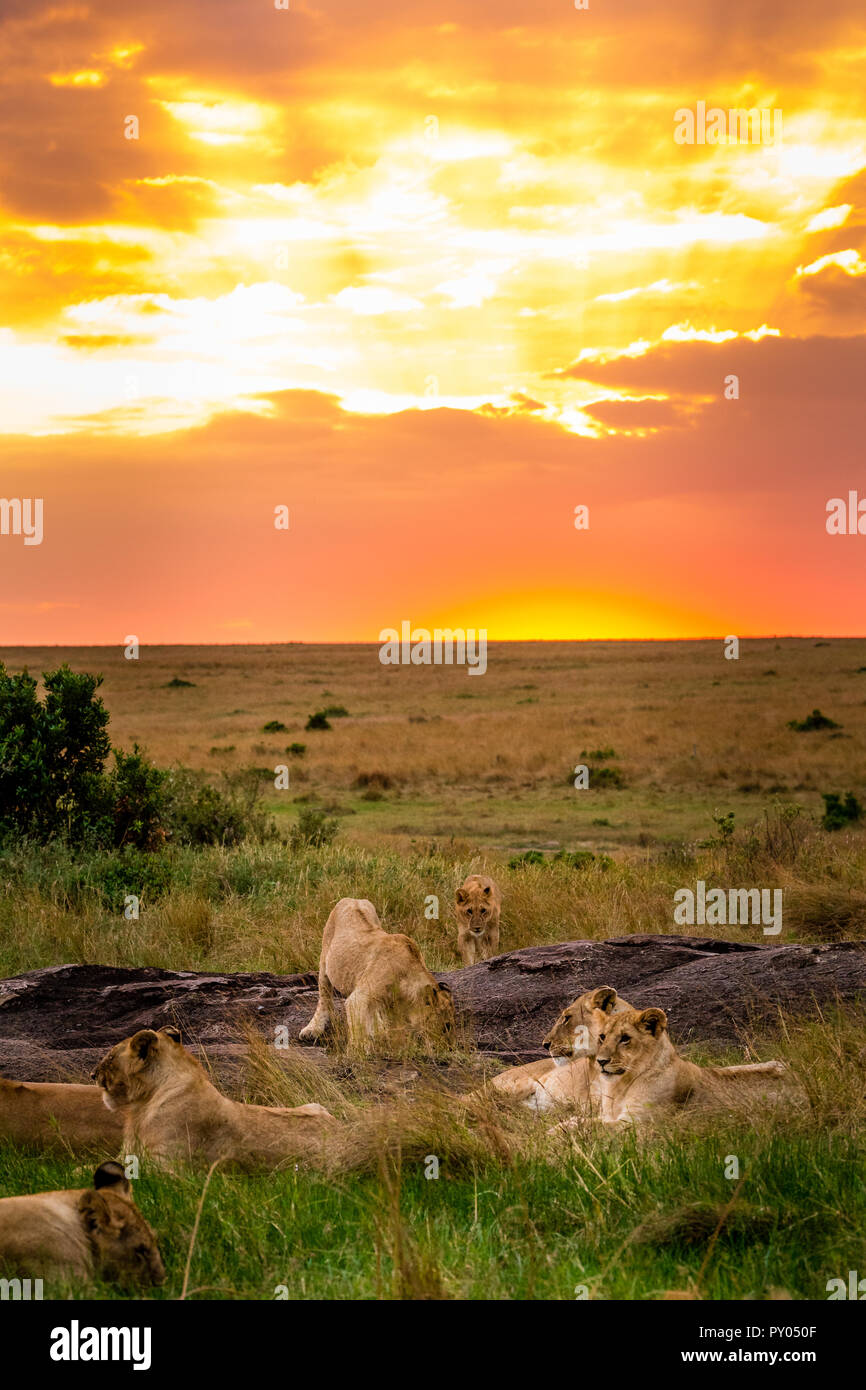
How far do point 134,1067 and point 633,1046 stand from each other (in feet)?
9.54

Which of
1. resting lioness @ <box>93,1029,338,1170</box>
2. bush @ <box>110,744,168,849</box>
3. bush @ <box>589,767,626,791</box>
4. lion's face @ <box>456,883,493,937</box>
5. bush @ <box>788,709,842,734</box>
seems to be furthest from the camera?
bush @ <box>788,709,842,734</box>

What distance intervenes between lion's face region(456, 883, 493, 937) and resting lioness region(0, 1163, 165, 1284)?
310 inches

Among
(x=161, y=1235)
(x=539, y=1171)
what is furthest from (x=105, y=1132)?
(x=539, y=1171)

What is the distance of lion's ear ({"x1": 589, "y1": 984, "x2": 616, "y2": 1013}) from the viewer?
8023mm

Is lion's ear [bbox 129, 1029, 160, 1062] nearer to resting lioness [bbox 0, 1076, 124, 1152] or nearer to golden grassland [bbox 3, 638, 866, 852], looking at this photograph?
resting lioness [bbox 0, 1076, 124, 1152]

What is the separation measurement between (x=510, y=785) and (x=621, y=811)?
6.15 meters

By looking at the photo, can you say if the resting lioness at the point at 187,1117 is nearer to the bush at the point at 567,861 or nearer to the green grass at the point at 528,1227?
the green grass at the point at 528,1227

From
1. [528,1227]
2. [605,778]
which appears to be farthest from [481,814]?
[528,1227]

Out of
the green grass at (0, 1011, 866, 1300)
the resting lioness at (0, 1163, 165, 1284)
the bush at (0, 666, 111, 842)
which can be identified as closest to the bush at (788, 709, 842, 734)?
the bush at (0, 666, 111, 842)

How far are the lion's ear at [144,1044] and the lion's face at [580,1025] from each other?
2672mm

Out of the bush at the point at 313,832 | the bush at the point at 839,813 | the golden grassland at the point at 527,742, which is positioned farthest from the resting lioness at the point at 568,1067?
the bush at the point at 839,813

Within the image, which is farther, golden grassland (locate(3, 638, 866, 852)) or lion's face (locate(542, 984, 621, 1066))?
golden grassland (locate(3, 638, 866, 852))

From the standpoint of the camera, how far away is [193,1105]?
6484mm

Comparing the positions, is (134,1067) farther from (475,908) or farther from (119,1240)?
(475,908)
